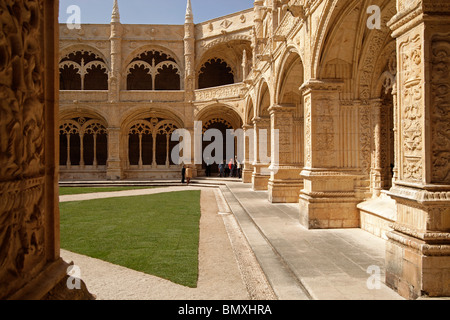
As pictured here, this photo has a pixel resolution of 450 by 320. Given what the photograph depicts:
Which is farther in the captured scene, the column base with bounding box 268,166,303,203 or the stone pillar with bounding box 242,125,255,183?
the stone pillar with bounding box 242,125,255,183

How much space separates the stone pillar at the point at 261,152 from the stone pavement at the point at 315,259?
6.52m

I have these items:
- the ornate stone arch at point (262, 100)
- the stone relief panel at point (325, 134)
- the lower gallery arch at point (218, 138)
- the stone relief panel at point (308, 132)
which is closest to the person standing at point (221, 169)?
the lower gallery arch at point (218, 138)

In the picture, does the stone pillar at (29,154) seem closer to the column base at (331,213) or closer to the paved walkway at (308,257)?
the paved walkway at (308,257)

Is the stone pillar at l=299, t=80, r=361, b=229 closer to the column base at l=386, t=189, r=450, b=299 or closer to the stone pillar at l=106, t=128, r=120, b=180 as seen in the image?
the column base at l=386, t=189, r=450, b=299

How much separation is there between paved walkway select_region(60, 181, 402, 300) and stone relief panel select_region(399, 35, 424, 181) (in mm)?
1402

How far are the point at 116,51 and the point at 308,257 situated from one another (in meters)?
22.1

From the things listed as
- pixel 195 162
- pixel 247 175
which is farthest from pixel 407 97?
pixel 195 162

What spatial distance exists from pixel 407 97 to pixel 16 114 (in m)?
3.63

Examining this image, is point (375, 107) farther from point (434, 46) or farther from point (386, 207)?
point (434, 46)

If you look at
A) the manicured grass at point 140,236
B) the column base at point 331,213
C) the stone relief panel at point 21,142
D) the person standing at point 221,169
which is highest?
the stone relief panel at point 21,142

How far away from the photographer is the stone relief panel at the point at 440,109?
3.41 meters

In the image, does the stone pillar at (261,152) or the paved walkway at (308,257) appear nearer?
the paved walkway at (308,257)

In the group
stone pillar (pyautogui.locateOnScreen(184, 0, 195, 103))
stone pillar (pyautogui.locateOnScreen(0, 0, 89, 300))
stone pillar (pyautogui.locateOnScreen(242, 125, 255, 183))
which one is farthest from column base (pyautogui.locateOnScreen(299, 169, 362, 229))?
stone pillar (pyautogui.locateOnScreen(184, 0, 195, 103))

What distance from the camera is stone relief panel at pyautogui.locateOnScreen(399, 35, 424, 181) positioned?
3502 millimetres
